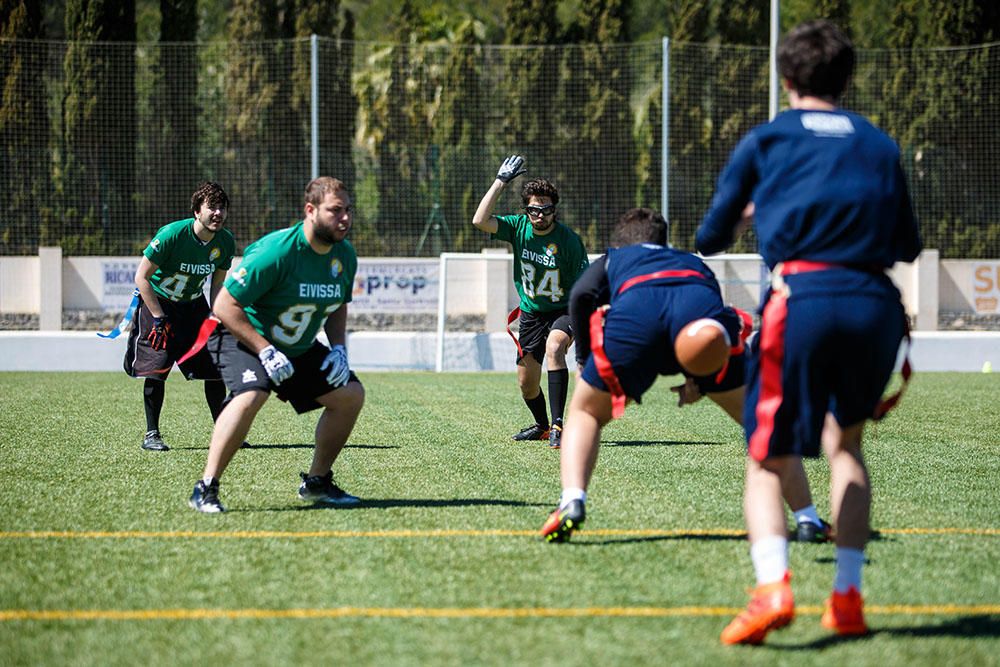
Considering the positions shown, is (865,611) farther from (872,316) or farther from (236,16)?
(236,16)

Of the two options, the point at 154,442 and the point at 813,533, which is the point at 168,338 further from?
the point at 813,533

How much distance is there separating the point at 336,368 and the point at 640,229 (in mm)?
1592

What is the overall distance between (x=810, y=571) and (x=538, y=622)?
1274 millimetres

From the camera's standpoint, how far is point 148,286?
894cm

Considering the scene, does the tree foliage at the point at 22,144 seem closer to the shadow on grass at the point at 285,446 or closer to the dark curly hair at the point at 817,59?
the shadow on grass at the point at 285,446

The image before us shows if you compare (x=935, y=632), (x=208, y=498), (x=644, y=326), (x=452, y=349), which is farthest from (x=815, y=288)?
(x=452, y=349)

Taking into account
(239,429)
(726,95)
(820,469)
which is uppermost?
(726,95)

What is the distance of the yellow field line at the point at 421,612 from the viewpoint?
4191 millimetres

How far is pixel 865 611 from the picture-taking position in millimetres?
4254

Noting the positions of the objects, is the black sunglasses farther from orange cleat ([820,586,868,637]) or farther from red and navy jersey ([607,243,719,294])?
orange cleat ([820,586,868,637])

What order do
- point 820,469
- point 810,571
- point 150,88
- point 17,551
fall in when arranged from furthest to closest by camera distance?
point 150,88 < point 820,469 < point 17,551 < point 810,571

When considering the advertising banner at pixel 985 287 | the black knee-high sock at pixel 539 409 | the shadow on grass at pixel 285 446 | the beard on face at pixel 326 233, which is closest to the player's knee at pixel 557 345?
the black knee-high sock at pixel 539 409

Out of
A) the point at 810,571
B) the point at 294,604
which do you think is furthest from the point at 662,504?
the point at 294,604

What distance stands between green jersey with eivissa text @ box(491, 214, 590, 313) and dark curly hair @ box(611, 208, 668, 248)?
3.85 metres
